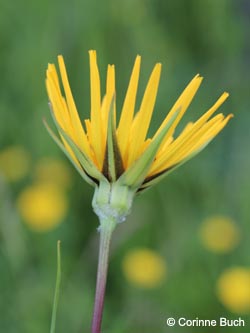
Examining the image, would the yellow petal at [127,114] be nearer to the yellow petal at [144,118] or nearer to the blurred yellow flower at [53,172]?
the yellow petal at [144,118]

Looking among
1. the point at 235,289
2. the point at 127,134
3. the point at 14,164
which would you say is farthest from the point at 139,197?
the point at 127,134

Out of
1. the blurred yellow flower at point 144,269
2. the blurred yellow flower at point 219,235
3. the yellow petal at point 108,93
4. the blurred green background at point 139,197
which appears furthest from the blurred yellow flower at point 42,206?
the yellow petal at point 108,93

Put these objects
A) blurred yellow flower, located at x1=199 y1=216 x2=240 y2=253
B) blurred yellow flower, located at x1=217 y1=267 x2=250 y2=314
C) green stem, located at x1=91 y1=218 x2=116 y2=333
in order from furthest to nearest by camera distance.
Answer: blurred yellow flower, located at x1=199 y1=216 x2=240 y2=253 < blurred yellow flower, located at x1=217 y1=267 x2=250 y2=314 < green stem, located at x1=91 y1=218 x2=116 y2=333

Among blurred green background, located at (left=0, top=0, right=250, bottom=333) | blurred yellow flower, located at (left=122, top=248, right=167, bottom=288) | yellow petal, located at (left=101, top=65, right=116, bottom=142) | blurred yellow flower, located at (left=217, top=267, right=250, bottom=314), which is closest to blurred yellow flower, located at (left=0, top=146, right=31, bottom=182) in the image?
blurred green background, located at (left=0, top=0, right=250, bottom=333)

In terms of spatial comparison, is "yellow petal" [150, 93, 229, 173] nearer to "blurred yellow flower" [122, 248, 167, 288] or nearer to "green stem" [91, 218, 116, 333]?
"green stem" [91, 218, 116, 333]

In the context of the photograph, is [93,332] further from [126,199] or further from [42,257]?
[42,257]
